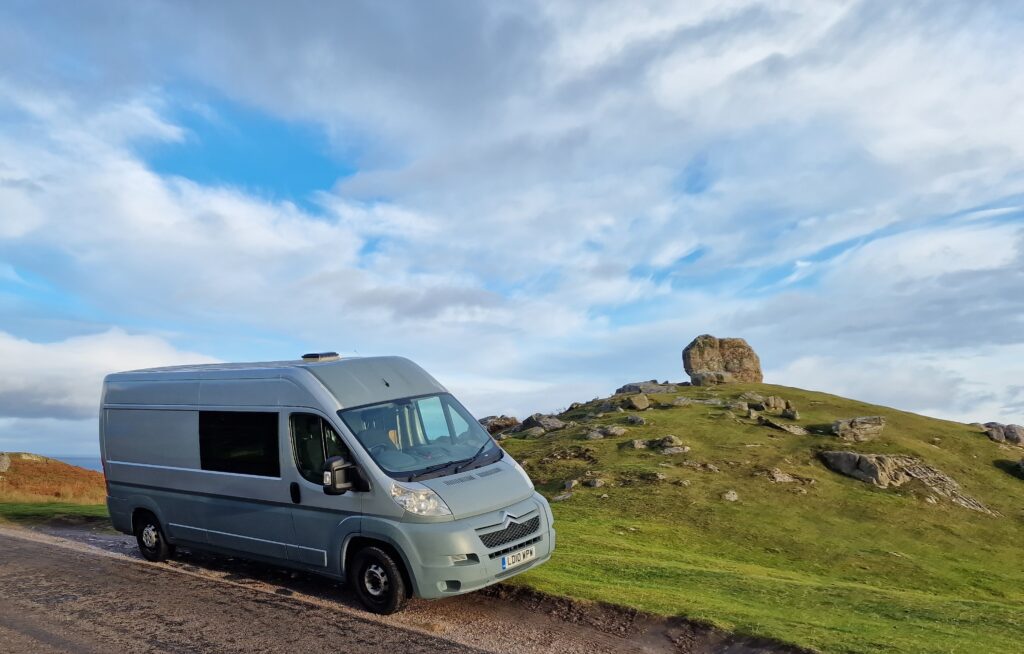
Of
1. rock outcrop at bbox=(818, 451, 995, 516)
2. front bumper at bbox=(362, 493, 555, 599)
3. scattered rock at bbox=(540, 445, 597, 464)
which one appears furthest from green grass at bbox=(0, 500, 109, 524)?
rock outcrop at bbox=(818, 451, 995, 516)

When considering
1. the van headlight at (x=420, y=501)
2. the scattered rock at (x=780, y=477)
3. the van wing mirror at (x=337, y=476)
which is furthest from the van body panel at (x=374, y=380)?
the scattered rock at (x=780, y=477)

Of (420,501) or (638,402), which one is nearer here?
(420,501)

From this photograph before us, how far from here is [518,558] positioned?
9.23 m

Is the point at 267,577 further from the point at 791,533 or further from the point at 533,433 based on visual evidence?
the point at 533,433

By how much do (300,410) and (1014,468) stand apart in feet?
116

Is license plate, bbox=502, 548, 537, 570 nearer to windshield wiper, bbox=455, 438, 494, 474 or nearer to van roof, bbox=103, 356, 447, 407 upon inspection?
windshield wiper, bbox=455, 438, 494, 474

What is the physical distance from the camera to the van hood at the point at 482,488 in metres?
8.87

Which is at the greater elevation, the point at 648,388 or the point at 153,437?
the point at 648,388

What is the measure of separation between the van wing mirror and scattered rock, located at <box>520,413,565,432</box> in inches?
1250

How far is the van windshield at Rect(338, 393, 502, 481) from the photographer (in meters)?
9.38

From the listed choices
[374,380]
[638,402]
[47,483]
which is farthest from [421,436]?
[638,402]

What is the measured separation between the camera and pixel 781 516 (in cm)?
2489

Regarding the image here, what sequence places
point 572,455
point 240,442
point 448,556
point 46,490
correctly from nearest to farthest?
1. point 448,556
2. point 240,442
3. point 46,490
4. point 572,455

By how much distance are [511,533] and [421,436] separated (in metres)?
1.87
